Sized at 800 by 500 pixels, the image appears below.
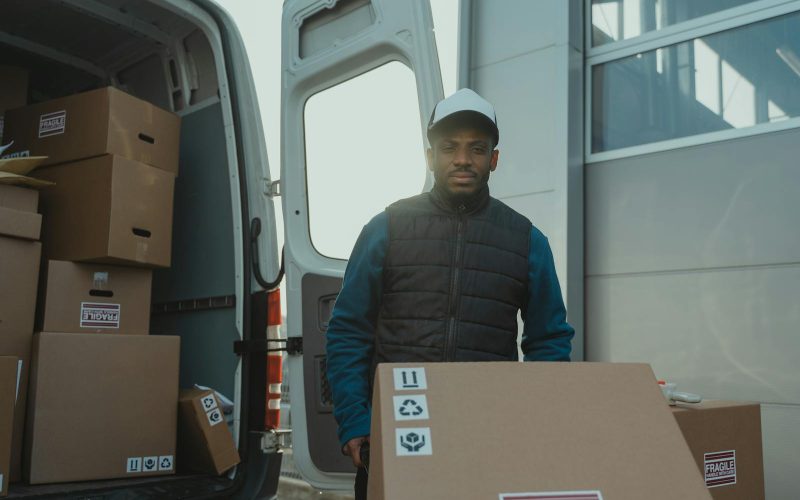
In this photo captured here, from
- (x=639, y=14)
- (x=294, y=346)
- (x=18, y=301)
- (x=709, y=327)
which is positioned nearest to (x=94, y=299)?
(x=18, y=301)

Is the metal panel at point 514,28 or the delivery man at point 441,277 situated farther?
the metal panel at point 514,28

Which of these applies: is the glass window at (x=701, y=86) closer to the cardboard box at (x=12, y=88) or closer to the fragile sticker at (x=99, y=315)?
the fragile sticker at (x=99, y=315)

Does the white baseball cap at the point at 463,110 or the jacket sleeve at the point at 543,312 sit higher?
the white baseball cap at the point at 463,110

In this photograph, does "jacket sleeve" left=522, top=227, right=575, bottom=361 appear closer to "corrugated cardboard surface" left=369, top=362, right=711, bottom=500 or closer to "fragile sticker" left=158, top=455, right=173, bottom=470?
"corrugated cardboard surface" left=369, top=362, right=711, bottom=500

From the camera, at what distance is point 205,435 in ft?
9.18

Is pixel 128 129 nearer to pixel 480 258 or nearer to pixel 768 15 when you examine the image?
pixel 480 258

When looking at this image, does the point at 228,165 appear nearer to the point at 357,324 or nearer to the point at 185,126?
the point at 185,126

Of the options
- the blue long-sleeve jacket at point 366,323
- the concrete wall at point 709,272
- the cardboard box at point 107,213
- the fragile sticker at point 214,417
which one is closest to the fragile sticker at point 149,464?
the fragile sticker at point 214,417

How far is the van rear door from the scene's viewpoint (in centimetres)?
253

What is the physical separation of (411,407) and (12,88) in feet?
10.3

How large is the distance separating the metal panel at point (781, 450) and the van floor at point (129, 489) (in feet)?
7.14

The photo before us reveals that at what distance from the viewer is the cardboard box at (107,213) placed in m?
2.90

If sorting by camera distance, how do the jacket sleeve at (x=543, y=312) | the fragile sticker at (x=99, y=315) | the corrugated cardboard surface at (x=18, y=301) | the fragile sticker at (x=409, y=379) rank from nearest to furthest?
the fragile sticker at (x=409, y=379), the jacket sleeve at (x=543, y=312), the corrugated cardboard surface at (x=18, y=301), the fragile sticker at (x=99, y=315)

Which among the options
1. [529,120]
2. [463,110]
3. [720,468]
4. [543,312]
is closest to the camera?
[463,110]
